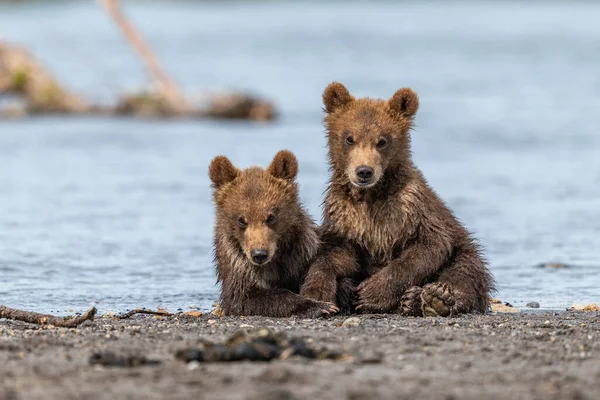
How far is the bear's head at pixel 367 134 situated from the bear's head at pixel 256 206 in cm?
38

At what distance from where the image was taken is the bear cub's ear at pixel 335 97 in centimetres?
909

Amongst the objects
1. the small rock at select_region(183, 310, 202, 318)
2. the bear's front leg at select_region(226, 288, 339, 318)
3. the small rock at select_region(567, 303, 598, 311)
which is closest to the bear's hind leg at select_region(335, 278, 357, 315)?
the bear's front leg at select_region(226, 288, 339, 318)

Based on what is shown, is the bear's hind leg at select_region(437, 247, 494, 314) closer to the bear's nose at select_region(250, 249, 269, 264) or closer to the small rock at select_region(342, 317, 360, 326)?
the small rock at select_region(342, 317, 360, 326)

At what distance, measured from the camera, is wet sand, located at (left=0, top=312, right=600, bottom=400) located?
5.62 metres

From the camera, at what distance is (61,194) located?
Result: 58.0ft

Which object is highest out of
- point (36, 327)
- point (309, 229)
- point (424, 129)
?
point (424, 129)

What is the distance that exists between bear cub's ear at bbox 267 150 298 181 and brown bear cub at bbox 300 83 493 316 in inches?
12.5

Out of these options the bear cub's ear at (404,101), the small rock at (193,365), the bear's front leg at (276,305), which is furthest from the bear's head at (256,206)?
the small rock at (193,365)

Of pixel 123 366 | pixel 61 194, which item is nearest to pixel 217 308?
pixel 123 366

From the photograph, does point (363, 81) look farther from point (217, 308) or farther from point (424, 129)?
point (217, 308)

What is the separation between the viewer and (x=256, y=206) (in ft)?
28.3

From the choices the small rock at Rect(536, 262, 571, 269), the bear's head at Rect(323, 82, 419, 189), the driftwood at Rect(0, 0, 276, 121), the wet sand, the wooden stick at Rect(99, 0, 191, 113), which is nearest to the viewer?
the wet sand

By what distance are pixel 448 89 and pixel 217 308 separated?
27.7 metres

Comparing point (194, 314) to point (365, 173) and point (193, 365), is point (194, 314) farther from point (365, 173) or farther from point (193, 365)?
point (193, 365)
